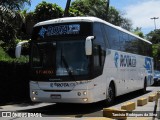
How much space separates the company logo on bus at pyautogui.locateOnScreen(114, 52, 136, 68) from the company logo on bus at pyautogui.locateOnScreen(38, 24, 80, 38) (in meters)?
3.38

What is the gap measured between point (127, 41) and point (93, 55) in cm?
624

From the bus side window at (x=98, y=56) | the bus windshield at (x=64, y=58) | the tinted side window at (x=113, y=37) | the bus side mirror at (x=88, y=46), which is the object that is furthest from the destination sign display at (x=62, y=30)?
the tinted side window at (x=113, y=37)

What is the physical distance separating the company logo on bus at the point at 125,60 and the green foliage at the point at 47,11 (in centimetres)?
1149

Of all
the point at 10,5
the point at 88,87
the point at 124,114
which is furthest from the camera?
the point at 10,5

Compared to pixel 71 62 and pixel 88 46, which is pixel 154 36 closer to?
pixel 71 62

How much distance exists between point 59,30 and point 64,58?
4.02 ft

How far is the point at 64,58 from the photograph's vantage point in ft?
45.4

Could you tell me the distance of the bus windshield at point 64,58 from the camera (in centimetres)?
1369

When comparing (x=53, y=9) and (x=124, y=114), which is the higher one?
(x=53, y=9)

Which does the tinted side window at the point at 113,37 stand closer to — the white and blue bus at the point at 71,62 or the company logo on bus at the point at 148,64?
the white and blue bus at the point at 71,62

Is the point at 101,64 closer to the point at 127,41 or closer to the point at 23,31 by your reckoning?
the point at 127,41

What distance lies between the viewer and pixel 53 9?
3075cm

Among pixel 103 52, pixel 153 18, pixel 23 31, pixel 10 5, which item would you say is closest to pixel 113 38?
pixel 103 52

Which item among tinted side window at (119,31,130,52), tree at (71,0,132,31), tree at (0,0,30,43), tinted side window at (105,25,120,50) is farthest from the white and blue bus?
tree at (71,0,132,31)
